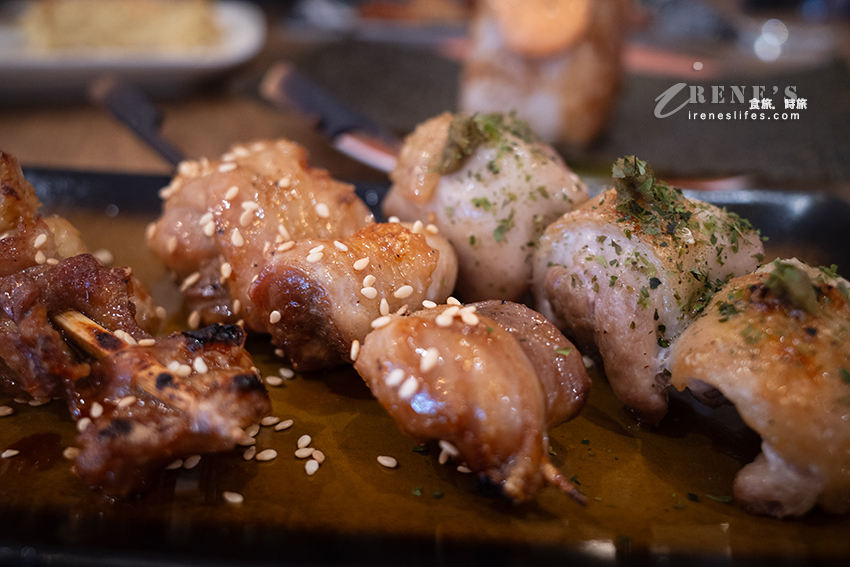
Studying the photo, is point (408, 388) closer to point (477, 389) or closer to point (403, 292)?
point (477, 389)

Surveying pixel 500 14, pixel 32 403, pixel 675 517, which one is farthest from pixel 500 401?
pixel 500 14

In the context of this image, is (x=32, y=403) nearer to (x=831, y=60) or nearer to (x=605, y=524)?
(x=605, y=524)

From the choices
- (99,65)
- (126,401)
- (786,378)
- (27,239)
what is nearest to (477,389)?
(786,378)

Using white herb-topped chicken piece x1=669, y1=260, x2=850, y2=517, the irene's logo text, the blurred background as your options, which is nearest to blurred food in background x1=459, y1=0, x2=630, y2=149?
the blurred background

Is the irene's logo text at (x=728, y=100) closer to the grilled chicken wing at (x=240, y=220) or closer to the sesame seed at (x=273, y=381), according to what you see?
the grilled chicken wing at (x=240, y=220)

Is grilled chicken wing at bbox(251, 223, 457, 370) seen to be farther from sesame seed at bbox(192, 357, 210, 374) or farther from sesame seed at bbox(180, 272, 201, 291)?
sesame seed at bbox(180, 272, 201, 291)
